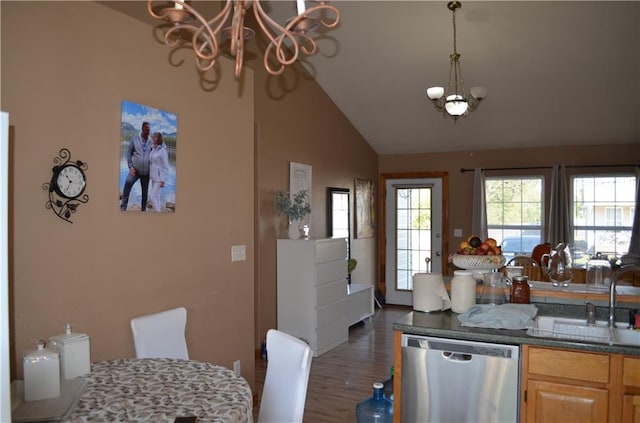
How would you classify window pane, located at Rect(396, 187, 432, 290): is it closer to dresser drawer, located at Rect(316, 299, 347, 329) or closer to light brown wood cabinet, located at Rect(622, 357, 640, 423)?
dresser drawer, located at Rect(316, 299, 347, 329)

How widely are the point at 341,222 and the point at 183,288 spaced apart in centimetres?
349

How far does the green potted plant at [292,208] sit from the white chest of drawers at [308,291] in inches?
5.8

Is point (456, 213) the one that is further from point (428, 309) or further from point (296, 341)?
point (296, 341)

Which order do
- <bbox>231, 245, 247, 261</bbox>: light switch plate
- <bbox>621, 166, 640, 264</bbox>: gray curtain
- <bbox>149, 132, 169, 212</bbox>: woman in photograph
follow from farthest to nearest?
<bbox>621, 166, 640, 264</bbox>: gray curtain → <bbox>231, 245, 247, 261</bbox>: light switch plate → <bbox>149, 132, 169, 212</bbox>: woman in photograph

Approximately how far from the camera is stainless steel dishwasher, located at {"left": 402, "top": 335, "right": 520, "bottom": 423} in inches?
89.0

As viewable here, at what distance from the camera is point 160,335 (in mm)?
2486

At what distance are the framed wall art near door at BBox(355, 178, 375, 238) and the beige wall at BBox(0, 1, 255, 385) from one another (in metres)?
3.39

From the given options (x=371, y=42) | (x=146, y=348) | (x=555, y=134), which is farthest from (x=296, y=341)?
(x=555, y=134)

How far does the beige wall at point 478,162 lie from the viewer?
6.45 meters

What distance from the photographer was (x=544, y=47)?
4.92 metres

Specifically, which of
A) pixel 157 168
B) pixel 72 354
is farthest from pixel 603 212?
pixel 72 354

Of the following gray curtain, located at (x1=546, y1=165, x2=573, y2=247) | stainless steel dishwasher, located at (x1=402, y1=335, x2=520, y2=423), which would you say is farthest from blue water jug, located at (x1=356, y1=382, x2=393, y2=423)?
gray curtain, located at (x1=546, y1=165, x2=573, y2=247)

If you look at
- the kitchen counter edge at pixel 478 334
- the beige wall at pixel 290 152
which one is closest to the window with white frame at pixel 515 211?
the beige wall at pixel 290 152

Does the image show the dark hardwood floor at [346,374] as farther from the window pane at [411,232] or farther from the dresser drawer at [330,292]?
the window pane at [411,232]
